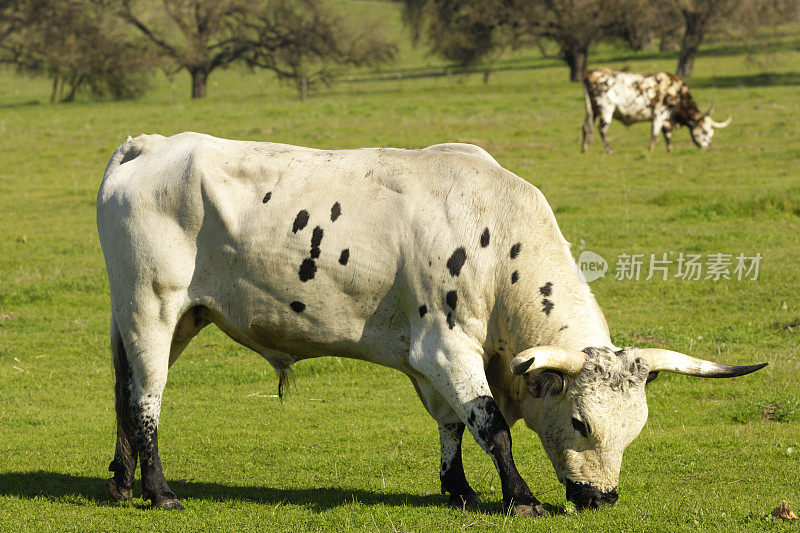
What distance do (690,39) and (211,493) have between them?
4378cm

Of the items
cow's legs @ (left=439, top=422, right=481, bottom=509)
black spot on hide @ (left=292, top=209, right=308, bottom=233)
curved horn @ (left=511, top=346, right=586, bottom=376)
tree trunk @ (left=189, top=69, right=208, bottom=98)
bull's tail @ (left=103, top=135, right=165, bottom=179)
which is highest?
bull's tail @ (left=103, top=135, right=165, bottom=179)

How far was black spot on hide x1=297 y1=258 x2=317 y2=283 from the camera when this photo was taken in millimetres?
6809

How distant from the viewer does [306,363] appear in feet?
37.6

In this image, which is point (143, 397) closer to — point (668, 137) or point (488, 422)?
point (488, 422)

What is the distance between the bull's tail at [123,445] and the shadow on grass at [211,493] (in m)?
0.11

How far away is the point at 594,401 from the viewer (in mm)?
5891

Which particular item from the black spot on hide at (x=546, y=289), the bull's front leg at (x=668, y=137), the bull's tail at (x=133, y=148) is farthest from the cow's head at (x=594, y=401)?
the bull's front leg at (x=668, y=137)

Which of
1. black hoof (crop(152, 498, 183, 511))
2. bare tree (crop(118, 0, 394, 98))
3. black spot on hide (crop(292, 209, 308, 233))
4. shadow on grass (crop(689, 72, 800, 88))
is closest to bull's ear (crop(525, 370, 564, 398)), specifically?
black spot on hide (crop(292, 209, 308, 233))

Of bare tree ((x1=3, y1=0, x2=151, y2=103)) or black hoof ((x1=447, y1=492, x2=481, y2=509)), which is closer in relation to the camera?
black hoof ((x1=447, y1=492, x2=481, y2=509))

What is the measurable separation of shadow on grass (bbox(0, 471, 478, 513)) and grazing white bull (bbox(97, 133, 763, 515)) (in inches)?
10.6

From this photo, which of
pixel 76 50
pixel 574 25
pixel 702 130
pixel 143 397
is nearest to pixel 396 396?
pixel 143 397

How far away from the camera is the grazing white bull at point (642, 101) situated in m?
28.3

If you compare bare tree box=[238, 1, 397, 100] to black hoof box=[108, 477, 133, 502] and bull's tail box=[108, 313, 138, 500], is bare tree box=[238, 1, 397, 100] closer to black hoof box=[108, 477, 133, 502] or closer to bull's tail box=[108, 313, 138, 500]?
bull's tail box=[108, 313, 138, 500]

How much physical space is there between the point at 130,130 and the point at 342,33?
20.8m
